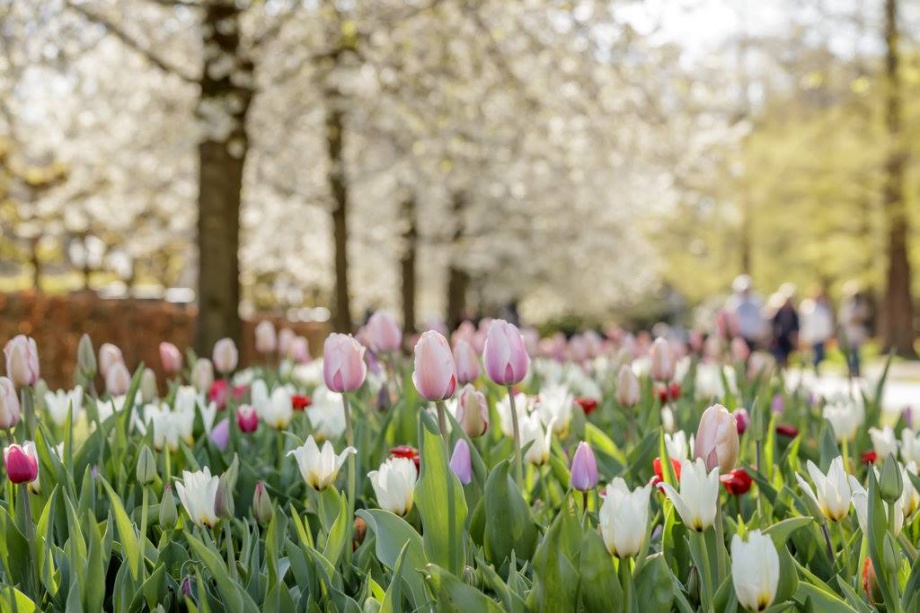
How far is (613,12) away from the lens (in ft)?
28.0

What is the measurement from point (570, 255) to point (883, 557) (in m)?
22.4

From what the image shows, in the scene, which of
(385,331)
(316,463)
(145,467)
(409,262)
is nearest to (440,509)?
(316,463)

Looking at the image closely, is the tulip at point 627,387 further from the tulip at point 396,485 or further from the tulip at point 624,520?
the tulip at point 624,520

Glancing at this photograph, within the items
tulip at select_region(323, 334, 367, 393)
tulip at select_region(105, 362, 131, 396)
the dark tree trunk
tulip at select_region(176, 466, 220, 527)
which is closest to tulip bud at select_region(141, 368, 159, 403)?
tulip at select_region(105, 362, 131, 396)

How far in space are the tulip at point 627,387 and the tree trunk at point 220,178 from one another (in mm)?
6291

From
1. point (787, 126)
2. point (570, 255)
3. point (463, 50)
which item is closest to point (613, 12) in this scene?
point (463, 50)

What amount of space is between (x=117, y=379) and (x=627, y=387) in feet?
5.98

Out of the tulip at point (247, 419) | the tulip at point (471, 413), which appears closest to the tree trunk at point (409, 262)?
the tulip at point (247, 419)

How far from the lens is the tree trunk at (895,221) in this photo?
23750mm

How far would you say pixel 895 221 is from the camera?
84.3 ft

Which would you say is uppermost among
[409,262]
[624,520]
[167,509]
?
[409,262]

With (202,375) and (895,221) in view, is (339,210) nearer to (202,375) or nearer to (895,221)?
(202,375)

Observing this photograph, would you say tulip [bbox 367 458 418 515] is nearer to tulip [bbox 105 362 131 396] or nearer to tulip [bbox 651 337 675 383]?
tulip [bbox 651 337 675 383]

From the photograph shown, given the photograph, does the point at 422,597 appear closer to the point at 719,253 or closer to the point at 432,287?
the point at 432,287
